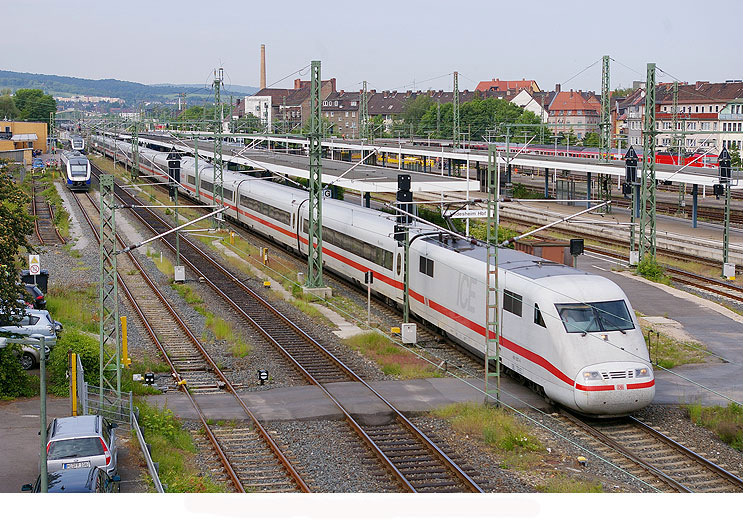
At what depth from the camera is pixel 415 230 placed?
90.9 ft

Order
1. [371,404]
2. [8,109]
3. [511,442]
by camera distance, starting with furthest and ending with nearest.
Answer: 1. [8,109]
2. [371,404]
3. [511,442]

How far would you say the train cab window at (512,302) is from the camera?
2033cm

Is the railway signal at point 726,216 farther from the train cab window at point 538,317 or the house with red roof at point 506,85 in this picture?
the house with red roof at point 506,85

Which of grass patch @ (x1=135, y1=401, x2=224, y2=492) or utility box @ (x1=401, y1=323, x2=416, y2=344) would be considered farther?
utility box @ (x1=401, y1=323, x2=416, y2=344)

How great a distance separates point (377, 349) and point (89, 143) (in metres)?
105

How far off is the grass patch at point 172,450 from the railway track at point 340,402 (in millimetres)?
3351

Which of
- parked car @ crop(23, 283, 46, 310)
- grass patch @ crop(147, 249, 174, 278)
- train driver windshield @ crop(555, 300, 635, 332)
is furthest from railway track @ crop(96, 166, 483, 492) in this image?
parked car @ crop(23, 283, 46, 310)

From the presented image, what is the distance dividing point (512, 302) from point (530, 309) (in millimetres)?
962

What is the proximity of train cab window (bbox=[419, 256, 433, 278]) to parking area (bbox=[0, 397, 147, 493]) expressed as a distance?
10120mm

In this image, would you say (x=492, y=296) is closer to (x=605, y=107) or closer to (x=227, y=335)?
(x=227, y=335)

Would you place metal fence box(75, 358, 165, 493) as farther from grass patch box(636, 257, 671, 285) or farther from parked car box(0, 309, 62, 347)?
grass patch box(636, 257, 671, 285)

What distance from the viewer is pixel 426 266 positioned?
25.9 m

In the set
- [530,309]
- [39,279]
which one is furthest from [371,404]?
[39,279]

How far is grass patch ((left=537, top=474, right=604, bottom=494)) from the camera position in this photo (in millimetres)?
14961
